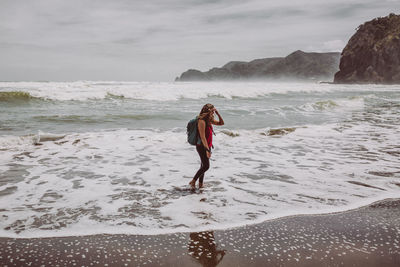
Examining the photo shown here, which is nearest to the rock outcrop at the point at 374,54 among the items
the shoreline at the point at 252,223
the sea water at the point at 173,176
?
the sea water at the point at 173,176

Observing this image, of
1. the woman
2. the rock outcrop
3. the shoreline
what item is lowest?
the shoreline

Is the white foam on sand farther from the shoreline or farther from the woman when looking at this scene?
the woman

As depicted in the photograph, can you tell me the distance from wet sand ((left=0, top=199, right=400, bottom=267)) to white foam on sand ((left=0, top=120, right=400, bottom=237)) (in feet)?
0.87

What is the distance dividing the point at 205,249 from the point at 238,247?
0.37 metres

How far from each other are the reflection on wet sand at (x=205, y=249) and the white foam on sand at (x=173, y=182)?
25cm

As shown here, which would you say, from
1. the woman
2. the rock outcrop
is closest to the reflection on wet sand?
the woman

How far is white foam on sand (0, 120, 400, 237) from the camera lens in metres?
4.27

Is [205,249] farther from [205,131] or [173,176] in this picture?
[173,176]

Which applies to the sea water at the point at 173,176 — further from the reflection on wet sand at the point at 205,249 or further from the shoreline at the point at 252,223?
the reflection on wet sand at the point at 205,249

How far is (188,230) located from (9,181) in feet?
13.3

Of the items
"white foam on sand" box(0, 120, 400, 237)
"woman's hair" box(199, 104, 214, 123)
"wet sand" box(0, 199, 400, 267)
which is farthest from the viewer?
"woman's hair" box(199, 104, 214, 123)

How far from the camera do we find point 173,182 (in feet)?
19.9

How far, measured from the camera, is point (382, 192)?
5.29 metres

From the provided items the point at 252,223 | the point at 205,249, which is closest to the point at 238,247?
the point at 205,249
